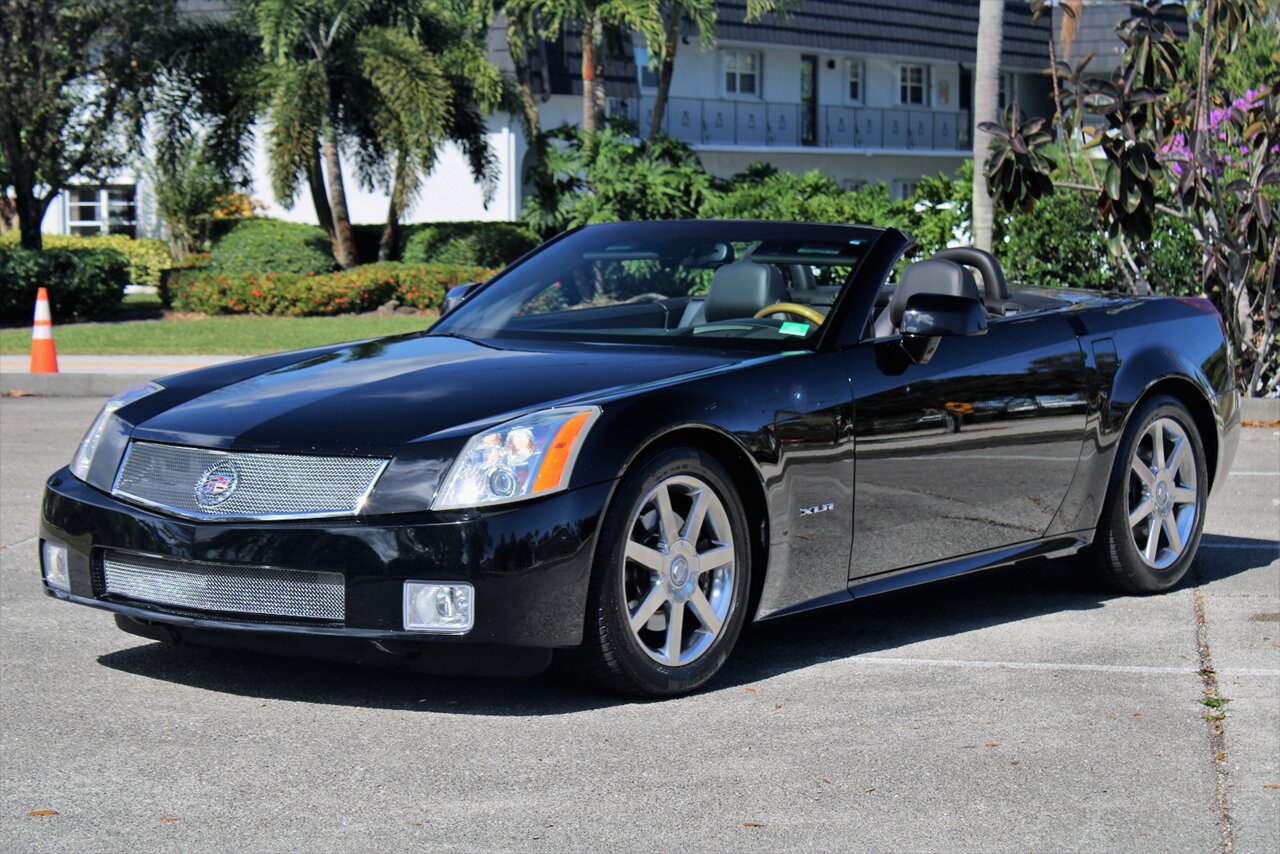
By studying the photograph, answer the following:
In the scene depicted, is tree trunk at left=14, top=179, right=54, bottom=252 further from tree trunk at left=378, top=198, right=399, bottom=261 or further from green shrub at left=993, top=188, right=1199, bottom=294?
green shrub at left=993, top=188, right=1199, bottom=294

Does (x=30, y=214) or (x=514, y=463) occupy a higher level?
(x=30, y=214)

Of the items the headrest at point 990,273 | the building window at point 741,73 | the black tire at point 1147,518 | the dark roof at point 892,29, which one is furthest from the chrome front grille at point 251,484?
the building window at point 741,73

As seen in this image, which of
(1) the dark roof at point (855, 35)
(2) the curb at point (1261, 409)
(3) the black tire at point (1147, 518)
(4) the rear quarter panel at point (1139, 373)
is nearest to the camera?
(4) the rear quarter panel at point (1139, 373)

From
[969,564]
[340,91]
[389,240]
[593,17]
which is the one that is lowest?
[969,564]

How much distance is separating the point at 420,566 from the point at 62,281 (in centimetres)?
2061

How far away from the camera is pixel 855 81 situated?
4803 centimetres

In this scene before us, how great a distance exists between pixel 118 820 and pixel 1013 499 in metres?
3.41

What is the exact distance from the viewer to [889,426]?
241 inches

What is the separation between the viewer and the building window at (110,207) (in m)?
35.7

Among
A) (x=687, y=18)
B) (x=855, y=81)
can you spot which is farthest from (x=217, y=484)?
(x=855, y=81)

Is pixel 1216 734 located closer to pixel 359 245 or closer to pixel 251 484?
pixel 251 484

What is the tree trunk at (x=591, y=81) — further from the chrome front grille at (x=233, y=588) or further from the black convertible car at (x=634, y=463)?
the chrome front grille at (x=233, y=588)

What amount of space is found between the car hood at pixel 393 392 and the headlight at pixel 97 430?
3.4 inches

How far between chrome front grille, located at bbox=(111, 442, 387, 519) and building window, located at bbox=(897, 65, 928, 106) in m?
45.3
